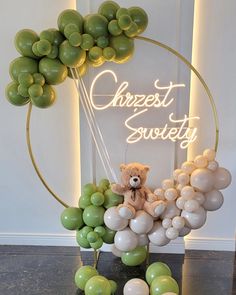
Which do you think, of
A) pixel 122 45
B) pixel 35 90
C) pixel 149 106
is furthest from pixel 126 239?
pixel 122 45

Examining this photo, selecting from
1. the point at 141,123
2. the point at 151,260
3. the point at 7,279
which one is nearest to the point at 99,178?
the point at 141,123

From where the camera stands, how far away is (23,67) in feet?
5.32

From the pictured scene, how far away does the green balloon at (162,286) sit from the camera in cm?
165

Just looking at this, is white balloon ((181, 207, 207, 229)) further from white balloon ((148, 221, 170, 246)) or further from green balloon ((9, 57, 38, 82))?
green balloon ((9, 57, 38, 82))

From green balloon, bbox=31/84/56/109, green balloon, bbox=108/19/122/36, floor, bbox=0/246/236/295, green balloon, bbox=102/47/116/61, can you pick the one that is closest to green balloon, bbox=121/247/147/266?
floor, bbox=0/246/236/295

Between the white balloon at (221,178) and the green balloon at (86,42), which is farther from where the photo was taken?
the white balloon at (221,178)

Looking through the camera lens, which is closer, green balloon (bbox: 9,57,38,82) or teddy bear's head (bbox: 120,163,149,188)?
green balloon (bbox: 9,57,38,82)

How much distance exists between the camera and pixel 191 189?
5.58 feet

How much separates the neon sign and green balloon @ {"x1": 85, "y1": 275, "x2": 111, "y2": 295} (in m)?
0.74

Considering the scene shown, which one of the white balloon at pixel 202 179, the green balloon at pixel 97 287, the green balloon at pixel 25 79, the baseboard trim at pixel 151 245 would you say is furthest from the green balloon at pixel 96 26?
the baseboard trim at pixel 151 245

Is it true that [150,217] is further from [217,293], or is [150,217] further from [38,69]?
[38,69]

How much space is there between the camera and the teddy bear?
172 centimetres

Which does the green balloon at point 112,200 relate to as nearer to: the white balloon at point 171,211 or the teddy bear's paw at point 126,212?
the teddy bear's paw at point 126,212

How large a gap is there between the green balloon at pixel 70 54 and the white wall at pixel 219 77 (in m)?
0.70
